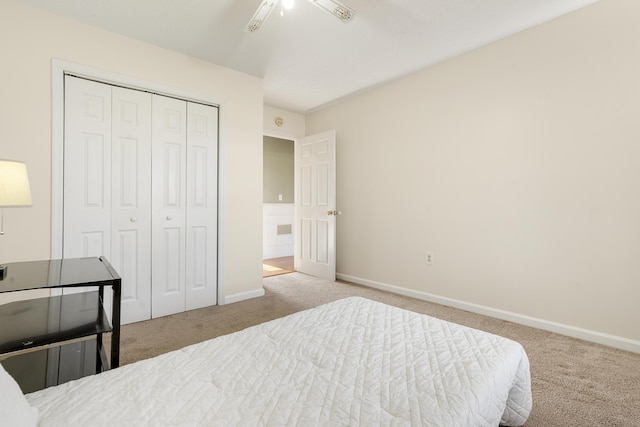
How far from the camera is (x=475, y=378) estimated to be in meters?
1.01

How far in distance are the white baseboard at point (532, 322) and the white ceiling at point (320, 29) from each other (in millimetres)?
2426

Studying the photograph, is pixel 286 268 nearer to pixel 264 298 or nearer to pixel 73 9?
pixel 264 298

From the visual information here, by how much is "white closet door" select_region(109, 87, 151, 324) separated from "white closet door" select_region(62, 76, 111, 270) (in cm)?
6

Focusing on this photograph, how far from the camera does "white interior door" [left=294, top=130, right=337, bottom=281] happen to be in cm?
429

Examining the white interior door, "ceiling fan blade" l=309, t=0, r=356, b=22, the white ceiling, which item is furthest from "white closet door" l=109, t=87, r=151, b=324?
the white interior door

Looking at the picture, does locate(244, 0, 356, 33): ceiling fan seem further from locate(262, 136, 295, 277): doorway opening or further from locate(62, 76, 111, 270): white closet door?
locate(262, 136, 295, 277): doorway opening

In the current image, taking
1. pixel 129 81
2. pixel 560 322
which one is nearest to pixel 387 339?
pixel 560 322

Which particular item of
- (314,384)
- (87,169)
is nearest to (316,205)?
(87,169)

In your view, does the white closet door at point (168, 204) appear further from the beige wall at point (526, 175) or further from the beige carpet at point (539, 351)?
the beige wall at point (526, 175)

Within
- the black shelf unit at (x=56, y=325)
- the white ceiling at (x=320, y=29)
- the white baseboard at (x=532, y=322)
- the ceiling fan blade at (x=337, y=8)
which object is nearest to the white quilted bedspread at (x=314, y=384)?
the black shelf unit at (x=56, y=325)

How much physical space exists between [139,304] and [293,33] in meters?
2.69

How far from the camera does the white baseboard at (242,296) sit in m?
3.28

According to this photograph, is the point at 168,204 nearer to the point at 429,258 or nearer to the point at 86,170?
the point at 86,170

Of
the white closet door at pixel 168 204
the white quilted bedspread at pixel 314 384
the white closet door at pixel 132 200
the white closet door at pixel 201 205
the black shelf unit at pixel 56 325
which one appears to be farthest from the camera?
the white closet door at pixel 201 205
